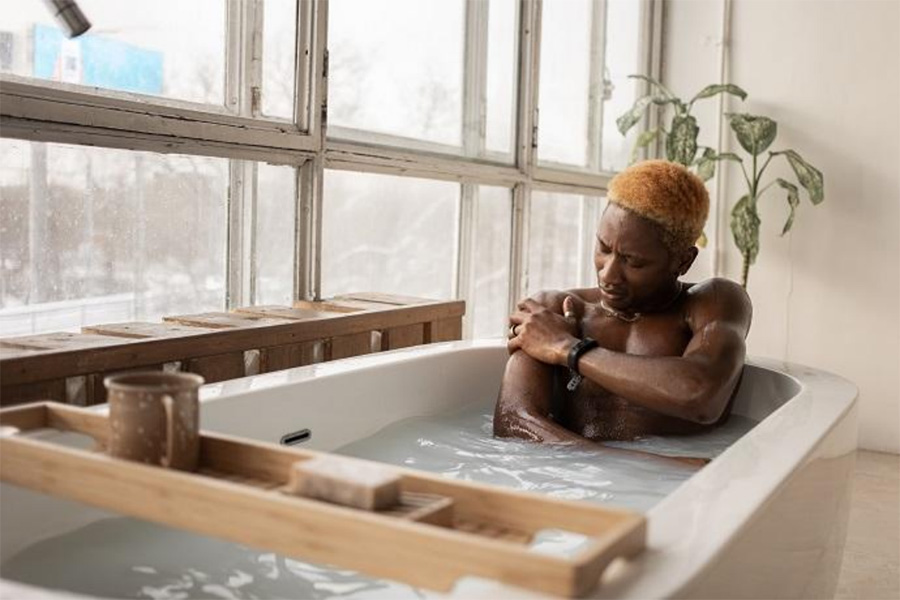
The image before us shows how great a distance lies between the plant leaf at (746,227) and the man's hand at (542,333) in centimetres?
215

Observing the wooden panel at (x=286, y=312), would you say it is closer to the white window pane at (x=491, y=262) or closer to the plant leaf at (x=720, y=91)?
the white window pane at (x=491, y=262)

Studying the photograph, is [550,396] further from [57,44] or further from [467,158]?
[467,158]

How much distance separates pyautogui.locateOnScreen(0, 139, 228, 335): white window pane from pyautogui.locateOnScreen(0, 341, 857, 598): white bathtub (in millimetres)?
488

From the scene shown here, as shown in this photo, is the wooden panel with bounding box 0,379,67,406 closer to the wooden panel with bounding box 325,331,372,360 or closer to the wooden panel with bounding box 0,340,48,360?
the wooden panel with bounding box 0,340,48,360

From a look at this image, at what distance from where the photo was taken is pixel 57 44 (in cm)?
185

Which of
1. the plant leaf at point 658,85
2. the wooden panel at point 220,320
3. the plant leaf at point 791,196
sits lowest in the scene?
the wooden panel at point 220,320

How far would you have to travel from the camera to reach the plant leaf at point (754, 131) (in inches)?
153

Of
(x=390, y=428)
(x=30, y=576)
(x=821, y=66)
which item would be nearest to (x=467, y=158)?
(x=390, y=428)

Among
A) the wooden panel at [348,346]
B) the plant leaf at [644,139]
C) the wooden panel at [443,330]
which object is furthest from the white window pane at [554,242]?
the wooden panel at [348,346]

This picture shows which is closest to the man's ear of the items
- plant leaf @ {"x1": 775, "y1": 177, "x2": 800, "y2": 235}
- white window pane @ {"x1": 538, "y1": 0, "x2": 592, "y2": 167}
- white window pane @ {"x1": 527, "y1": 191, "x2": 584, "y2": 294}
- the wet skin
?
the wet skin

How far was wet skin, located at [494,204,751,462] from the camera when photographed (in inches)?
67.5

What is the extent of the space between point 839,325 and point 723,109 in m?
1.04

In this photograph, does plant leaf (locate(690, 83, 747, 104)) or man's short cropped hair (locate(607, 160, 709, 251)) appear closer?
man's short cropped hair (locate(607, 160, 709, 251))

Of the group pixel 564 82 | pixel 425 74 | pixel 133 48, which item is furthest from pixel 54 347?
Answer: pixel 564 82
